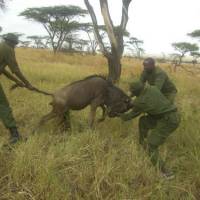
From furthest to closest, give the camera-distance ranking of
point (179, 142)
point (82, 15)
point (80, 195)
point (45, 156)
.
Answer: point (82, 15)
point (179, 142)
point (45, 156)
point (80, 195)

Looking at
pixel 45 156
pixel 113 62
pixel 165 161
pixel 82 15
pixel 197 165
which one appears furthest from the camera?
pixel 82 15

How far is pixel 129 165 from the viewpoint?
5273mm

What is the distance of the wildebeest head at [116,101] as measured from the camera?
7094 millimetres

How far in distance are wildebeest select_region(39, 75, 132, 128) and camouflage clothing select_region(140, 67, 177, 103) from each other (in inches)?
16.9

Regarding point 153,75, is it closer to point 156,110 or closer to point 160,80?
point 160,80

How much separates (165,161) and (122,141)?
65 cm

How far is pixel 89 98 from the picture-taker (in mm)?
7027

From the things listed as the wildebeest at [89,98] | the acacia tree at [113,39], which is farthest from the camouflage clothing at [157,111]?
the acacia tree at [113,39]

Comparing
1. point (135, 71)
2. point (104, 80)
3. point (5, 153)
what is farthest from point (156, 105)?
point (135, 71)

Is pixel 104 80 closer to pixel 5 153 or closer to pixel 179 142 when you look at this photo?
pixel 179 142

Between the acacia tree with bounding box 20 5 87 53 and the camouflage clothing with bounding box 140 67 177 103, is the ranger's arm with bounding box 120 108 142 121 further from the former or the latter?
the acacia tree with bounding box 20 5 87 53

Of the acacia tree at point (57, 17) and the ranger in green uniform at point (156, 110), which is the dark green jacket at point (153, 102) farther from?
the acacia tree at point (57, 17)

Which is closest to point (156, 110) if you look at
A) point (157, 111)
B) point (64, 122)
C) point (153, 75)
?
point (157, 111)

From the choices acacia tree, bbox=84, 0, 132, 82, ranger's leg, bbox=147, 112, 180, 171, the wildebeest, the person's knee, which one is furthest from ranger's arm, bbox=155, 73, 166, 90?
acacia tree, bbox=84, 0, 132, 82
